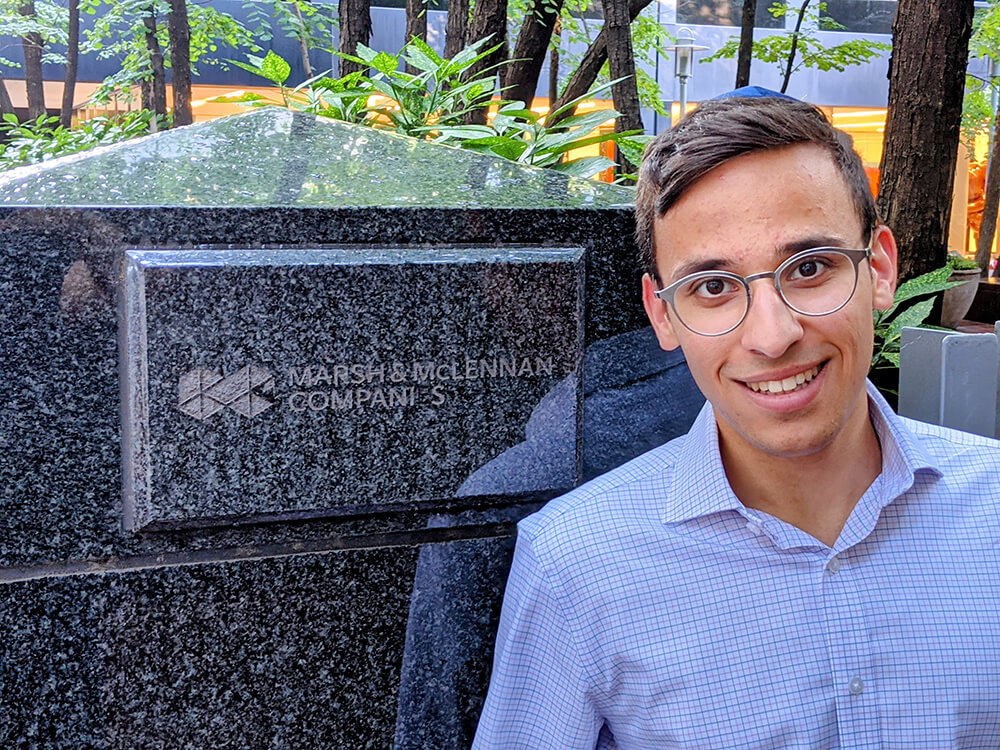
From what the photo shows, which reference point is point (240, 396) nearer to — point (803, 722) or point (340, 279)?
point (340, 279)

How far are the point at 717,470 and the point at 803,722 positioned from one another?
0.46 metres

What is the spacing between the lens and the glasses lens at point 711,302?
1.83 metres

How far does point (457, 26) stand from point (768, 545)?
21.3ft

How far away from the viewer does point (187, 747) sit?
2068 millimetres

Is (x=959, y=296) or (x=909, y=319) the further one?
(x=959, y=296)

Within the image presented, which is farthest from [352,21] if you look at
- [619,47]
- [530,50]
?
[619,47]

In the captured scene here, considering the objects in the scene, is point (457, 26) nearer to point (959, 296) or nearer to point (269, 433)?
point (959, 296)

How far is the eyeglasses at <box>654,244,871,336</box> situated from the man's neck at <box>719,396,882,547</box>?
0.87ft

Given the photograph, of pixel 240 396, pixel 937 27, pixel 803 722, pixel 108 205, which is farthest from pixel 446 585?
pixel 937 27

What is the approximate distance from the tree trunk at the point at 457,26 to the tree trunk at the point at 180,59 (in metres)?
4.64

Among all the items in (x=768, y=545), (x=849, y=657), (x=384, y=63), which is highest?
(x=384, y=63)

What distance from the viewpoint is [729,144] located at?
1.84 meters

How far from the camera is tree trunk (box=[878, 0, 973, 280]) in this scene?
571 cm

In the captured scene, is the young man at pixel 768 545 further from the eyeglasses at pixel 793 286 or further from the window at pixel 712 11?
the window at pixel 712 11
